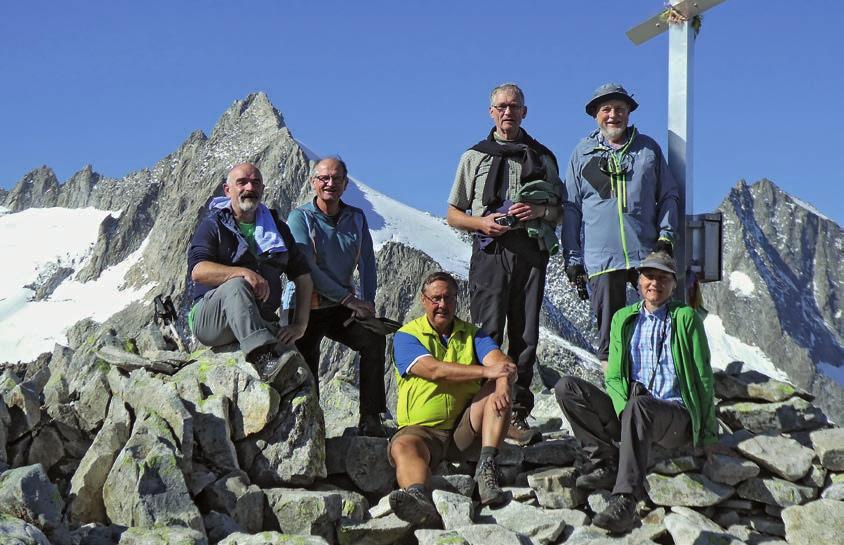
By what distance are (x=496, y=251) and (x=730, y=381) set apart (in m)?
3.01

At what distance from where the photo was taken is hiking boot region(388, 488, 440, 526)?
28.0 feet

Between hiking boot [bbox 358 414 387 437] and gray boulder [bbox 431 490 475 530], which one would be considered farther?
hiking boot [bbox 358 414 387 437]

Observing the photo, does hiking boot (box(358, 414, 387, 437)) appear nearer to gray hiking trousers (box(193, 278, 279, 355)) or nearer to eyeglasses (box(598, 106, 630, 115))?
gray hiking trousers (box(193, 278, 279, 355))

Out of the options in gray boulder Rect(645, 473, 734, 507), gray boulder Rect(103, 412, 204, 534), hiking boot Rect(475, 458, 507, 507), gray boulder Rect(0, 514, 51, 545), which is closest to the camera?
gray boulder Rect(0, 514, 51, 545)

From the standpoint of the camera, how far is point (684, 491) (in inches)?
365

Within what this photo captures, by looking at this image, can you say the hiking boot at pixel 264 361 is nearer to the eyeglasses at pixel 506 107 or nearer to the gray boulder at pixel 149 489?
the gray boulder at pixel 149 489

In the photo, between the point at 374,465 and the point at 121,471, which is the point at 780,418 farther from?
the point at 121,471

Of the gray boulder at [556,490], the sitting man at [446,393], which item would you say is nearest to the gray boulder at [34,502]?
the sitting man at [446,393]

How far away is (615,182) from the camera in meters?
10.5

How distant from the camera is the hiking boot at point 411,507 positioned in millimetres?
8547

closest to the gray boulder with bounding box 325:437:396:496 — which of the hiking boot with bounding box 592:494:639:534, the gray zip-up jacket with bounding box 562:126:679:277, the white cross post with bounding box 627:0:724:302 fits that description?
the hiking boot with bounding box 592:494:639:534

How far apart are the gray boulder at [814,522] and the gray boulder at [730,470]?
0.52 meters

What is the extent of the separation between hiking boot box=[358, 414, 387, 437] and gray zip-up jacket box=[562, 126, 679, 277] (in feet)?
9.39

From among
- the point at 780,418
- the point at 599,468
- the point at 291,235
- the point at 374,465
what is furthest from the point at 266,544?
the point at 780,418
